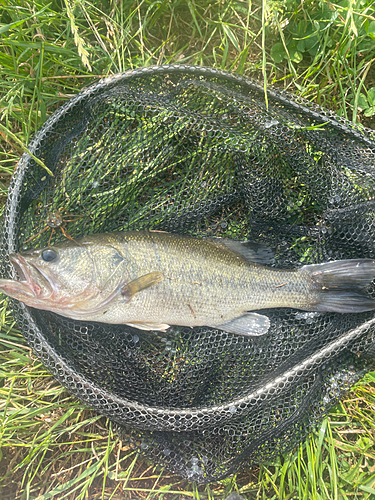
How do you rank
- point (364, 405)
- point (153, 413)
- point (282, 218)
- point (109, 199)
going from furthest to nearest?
point (364, 405) < point (282, 218) < point (109, 199) < point (153, 413)

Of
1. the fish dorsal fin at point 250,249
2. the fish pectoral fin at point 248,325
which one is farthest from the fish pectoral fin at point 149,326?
the fish dorsal fin at point 250,249

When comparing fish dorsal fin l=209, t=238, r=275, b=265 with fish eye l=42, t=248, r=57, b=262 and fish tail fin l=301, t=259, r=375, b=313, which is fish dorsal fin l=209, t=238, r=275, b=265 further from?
fish eye l=42, t=248, r=57, b=262

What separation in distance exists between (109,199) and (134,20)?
1589 millimetres

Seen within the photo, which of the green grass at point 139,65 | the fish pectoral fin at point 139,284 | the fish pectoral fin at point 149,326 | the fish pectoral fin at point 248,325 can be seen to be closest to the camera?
the fish pectoral fin at point 139,284

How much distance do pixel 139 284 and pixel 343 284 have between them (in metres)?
1.54

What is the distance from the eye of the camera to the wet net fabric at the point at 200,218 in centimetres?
217

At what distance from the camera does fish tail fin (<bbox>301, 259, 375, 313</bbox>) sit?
2381mm

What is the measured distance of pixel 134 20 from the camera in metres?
2.64

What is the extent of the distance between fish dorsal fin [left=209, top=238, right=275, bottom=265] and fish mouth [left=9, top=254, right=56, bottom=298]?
3.92 ft

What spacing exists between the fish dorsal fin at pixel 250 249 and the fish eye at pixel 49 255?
1.12m

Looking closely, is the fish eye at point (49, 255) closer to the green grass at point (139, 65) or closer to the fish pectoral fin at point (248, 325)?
the green grass at point (139, 65)

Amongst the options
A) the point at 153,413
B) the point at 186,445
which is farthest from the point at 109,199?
the point at 186,445

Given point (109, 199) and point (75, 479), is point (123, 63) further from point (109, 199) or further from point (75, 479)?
point (75, 479)

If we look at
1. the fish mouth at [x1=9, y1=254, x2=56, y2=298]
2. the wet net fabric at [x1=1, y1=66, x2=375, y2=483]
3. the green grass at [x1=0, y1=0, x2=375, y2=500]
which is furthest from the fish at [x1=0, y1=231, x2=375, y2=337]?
the green grass at [x1=0, y1=0, x2=375, y2=500]
